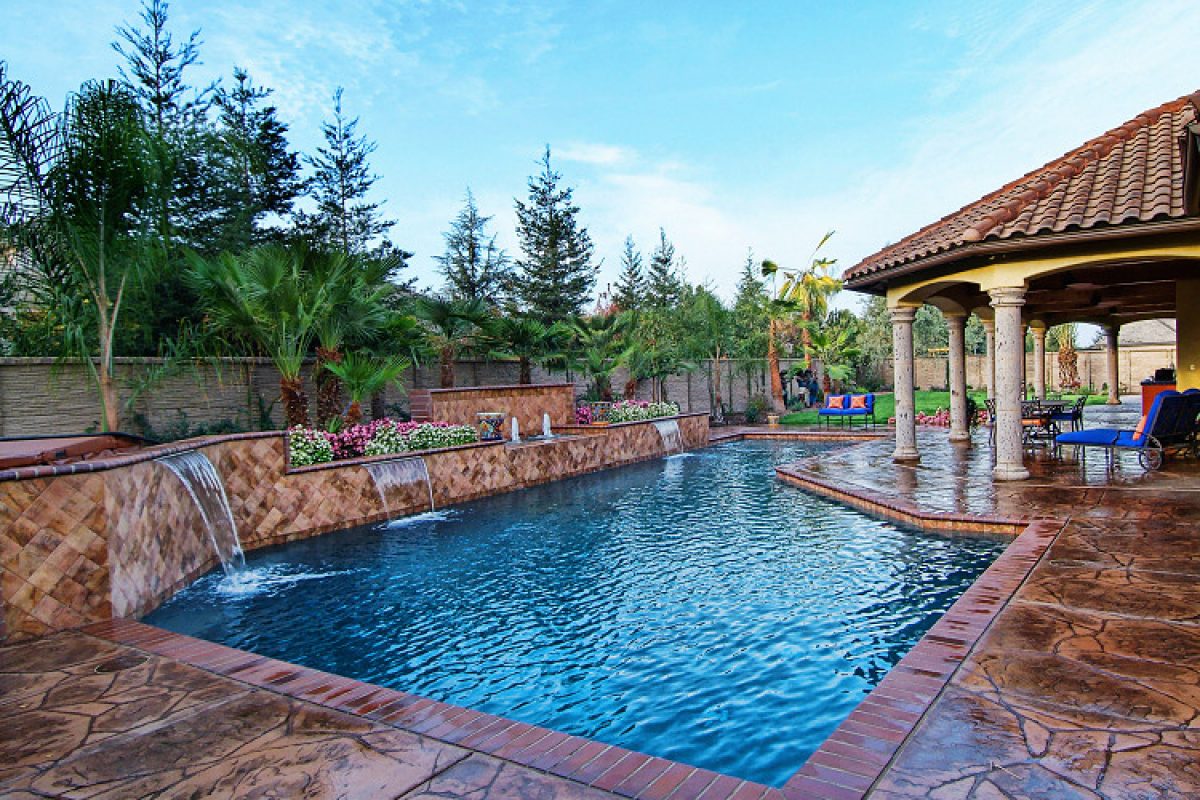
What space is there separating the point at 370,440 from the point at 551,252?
19.3 meters

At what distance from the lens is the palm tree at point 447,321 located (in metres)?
16.2

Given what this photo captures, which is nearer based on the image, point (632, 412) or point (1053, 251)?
point (1053, 251)

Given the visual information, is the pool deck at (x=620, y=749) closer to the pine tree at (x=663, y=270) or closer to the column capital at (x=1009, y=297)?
the column capital at (x=1009, y=297)

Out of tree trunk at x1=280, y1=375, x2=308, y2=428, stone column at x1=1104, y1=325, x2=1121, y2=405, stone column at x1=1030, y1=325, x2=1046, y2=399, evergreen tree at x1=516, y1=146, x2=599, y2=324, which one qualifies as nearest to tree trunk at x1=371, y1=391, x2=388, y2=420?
tree trunk at x1=280, y1=375, x2=308, y2=428

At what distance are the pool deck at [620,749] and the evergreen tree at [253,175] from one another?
Result: 55.7 feet

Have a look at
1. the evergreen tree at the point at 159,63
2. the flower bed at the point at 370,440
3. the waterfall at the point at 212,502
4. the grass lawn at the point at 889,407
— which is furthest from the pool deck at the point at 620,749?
the evergreen tree at the point at 159,63

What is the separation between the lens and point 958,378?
14.4 meters

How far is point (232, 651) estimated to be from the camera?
4676 millimetres

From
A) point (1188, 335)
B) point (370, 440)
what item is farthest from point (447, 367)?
point (1188, 335)

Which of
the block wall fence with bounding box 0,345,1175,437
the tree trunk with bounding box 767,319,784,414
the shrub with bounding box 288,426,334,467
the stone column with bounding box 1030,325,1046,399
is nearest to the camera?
the shrub with bounding box 288,426,334,467

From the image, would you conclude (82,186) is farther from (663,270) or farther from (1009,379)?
(663,270)

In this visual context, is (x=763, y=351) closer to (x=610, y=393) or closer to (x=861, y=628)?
(x=610, y=393)

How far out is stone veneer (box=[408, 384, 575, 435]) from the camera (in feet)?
46.7

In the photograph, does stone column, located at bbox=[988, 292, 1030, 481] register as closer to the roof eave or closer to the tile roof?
the roof eave
